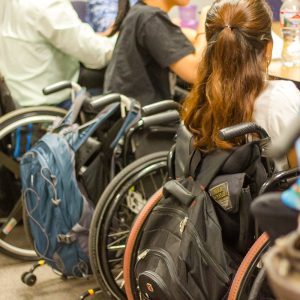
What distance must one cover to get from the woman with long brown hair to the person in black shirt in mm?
565

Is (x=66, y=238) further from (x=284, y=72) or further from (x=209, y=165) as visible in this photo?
(x=284, y=72)

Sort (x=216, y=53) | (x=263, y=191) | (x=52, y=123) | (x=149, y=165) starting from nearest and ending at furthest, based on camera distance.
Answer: (x=263, y=191), (x=216, y=53), (x=149, y=165), (x=52, y=123)

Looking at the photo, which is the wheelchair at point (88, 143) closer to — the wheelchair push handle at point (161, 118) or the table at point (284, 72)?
the wheelchair push handle at point (161, 118)

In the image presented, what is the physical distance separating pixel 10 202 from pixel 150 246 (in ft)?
3.73

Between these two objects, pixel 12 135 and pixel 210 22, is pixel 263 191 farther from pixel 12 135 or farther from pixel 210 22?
pixel 12 135

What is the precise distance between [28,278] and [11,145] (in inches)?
20.8

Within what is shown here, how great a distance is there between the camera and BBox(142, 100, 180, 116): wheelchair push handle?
1798 mm

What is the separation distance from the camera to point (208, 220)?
1229 mm

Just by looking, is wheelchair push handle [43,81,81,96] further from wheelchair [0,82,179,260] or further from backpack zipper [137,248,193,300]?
backpack zipper [137,248,193,300]

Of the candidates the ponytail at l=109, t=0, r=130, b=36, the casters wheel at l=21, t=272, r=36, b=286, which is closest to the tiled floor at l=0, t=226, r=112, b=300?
the casters wheel at l=21, t=272, r=36, b=286

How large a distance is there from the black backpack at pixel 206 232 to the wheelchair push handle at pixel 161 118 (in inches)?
19.3

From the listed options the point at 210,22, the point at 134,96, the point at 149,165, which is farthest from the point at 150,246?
the point at 134,96

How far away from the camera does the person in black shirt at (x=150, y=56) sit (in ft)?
6.27

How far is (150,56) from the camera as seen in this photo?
199cm
